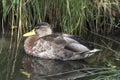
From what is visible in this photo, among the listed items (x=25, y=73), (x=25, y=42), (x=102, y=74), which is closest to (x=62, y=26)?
(x=25, y=42)

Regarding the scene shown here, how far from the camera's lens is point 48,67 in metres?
5.16

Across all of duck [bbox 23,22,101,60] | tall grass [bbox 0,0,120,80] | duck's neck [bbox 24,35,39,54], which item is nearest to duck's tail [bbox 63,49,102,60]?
duck [bbox 23,22,101,60]

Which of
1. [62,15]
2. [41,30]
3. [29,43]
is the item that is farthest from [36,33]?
[62,15]

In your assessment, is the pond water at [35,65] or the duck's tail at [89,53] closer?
the pond water at [35,65]

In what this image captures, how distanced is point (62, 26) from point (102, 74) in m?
2.05

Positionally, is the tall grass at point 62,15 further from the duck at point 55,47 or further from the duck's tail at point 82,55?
the duck's tail at point 82,55

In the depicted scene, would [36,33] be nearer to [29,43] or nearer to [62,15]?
[29,43]

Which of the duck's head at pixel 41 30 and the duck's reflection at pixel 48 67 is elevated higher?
the duck's head at pixel 41 30

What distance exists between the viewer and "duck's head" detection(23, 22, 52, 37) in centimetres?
595

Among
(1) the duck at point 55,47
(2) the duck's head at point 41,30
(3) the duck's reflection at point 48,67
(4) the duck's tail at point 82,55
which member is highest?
(2) the duck's head at point 41,30

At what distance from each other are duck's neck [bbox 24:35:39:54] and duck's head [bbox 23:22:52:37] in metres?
0.06

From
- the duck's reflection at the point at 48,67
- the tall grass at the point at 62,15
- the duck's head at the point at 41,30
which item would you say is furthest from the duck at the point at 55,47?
the tall grass at the point at 62,15

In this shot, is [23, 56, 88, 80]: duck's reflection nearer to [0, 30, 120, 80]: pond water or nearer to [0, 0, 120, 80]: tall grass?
[0, 30, 120, 80]: pond water

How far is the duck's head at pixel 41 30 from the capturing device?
5.95 metres
